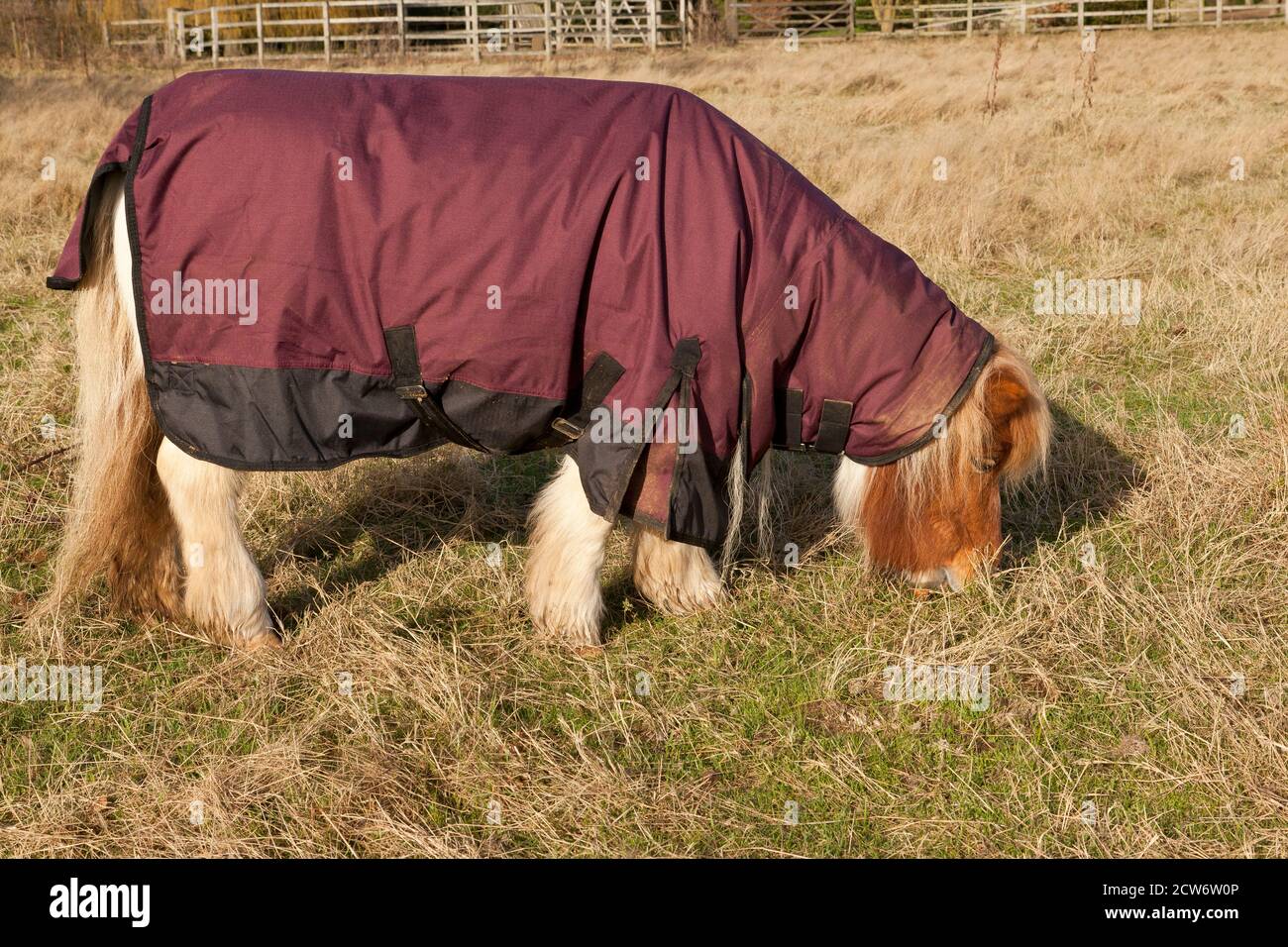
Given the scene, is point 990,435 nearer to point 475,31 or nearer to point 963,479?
point 963,479

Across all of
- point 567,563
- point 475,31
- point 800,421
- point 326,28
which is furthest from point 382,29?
point 800,421

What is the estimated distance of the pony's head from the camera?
366cm


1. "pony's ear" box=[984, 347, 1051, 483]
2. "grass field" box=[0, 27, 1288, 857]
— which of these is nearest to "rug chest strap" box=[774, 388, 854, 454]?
"pony's ear" box=[984, 347, 1051, 483]

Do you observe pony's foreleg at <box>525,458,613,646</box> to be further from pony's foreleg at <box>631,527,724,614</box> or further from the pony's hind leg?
the pony's hind leg

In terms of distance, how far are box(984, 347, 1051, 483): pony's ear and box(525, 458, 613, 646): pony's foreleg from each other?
1.32 metres

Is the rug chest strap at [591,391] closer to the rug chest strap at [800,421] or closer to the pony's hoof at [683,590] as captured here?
the rug chest strap at [800,421]

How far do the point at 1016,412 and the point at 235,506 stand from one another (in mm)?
2584

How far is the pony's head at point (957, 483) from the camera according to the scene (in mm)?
3662

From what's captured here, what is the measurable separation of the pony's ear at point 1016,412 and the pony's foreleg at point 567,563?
1.32 m

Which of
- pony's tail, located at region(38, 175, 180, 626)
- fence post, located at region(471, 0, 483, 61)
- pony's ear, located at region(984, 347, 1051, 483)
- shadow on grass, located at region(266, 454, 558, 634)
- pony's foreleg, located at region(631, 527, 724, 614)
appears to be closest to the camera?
pony's tail, located at region(38, 175, 180, 626)

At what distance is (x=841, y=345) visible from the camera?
11.6 ft

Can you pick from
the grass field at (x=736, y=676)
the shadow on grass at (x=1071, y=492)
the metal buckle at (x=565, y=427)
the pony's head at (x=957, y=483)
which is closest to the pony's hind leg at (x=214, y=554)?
the grass field at (x=736, y=676)

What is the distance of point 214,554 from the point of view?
3.69 m
